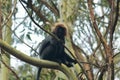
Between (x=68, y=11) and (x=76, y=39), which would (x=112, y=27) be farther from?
(x=76, y=39)

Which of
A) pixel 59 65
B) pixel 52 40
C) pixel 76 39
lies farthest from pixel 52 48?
pixel 76 39

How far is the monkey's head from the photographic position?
4977 mm

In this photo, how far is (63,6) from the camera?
6074 millimetres

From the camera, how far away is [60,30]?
497 centimetres

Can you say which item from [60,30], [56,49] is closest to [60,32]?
[60,30]

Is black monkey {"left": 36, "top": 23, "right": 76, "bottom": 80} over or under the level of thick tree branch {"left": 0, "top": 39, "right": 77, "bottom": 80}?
over

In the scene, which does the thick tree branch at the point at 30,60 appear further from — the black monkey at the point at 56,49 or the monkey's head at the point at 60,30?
the monkey's head at the point at 60,30

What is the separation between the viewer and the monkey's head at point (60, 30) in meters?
4.98

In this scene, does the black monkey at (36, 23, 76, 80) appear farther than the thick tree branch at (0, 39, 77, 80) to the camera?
Yes

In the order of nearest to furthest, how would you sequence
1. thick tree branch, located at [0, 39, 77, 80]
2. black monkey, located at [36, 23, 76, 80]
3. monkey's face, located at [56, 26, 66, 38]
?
thick tree branch, located at [0, 39, 77, 80] → black monkey, located at [36, 23, 76, 80] → monkey's face, located at [56, 26, 66, 38]

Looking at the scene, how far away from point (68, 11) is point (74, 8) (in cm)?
12

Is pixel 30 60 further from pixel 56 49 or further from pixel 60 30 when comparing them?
pixel 60 30

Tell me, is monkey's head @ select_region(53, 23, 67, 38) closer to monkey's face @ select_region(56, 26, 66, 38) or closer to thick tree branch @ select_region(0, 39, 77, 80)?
monkey's face @ select_region(56, 26, 66, 38)

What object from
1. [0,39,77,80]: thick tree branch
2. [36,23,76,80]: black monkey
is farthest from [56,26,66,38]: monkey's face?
[0,39,77,80]: thick tree branch
